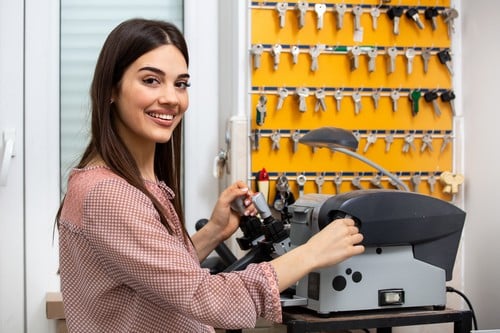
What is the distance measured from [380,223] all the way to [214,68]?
1.27 m

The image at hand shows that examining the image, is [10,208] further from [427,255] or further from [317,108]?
[427,255]

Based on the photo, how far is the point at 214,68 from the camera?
2.77 meters

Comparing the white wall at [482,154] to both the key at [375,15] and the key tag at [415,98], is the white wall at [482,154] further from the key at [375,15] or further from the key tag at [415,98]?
the key at [375,15]

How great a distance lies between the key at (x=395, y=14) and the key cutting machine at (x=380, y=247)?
3.35ft

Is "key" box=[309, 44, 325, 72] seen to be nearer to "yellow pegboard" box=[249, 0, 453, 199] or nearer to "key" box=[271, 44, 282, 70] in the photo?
"yellow pegboard" box=[249, 0, 453, 199]

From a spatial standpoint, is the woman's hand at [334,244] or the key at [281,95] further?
the key at [281,95]

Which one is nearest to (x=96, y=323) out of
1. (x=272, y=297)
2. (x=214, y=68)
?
(x=272, y=297)

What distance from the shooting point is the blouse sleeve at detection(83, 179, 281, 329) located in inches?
49.1

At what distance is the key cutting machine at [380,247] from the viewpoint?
171 centimetres

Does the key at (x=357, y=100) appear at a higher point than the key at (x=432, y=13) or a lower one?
lower

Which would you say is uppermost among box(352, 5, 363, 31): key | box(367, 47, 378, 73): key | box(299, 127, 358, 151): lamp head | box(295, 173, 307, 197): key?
box(352, 5, 363, 31): key

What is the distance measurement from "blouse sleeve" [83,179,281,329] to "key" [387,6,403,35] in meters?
1.59

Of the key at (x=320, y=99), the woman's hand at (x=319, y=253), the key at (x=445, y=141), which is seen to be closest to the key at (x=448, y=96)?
the key at (x=445, y=141)

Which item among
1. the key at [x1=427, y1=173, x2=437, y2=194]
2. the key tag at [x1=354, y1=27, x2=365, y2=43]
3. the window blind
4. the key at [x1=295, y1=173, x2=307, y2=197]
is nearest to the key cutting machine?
the key at [x1=295, y1=173, x2=307, y2=197]
